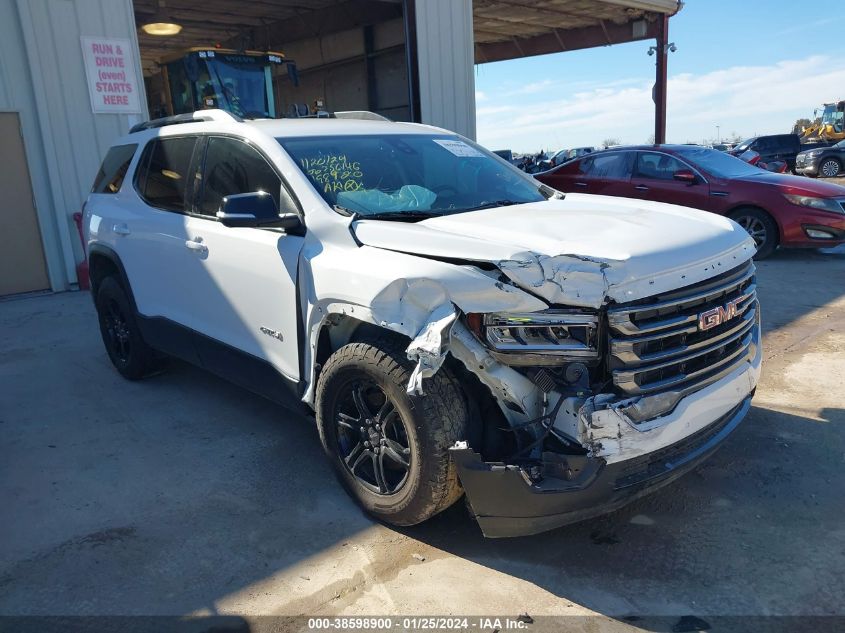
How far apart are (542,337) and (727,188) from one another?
25.2 ft

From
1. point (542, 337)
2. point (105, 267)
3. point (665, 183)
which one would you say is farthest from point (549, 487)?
point (665, 183)

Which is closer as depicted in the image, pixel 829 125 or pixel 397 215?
pixel 397 215

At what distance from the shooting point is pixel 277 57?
1163cm

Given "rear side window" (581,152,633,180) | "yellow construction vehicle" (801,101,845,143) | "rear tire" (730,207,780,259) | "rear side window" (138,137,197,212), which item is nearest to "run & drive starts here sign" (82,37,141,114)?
"rear side window" (138,137,197,212)

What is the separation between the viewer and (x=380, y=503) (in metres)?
3.14

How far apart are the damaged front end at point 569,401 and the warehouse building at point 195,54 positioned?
4971mm

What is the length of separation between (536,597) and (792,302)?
222 inches

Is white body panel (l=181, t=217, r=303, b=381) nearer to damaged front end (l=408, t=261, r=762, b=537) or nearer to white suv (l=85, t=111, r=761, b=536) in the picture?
white suv (l=85, t=111, r=761, b=536)

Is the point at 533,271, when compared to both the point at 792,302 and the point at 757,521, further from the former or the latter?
the point at 792,302

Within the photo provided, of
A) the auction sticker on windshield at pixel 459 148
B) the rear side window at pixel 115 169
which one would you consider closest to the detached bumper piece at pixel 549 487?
the auction sticker on windshield at pixel 459 148

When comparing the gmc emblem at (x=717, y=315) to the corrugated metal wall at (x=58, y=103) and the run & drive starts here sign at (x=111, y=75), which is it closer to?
the corrugated metal wall at (x=58, y=103)

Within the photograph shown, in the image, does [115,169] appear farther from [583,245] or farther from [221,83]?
[221,83]

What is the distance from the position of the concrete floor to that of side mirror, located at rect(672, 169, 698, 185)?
17.4ft

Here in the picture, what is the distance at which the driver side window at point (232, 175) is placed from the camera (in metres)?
3.70
